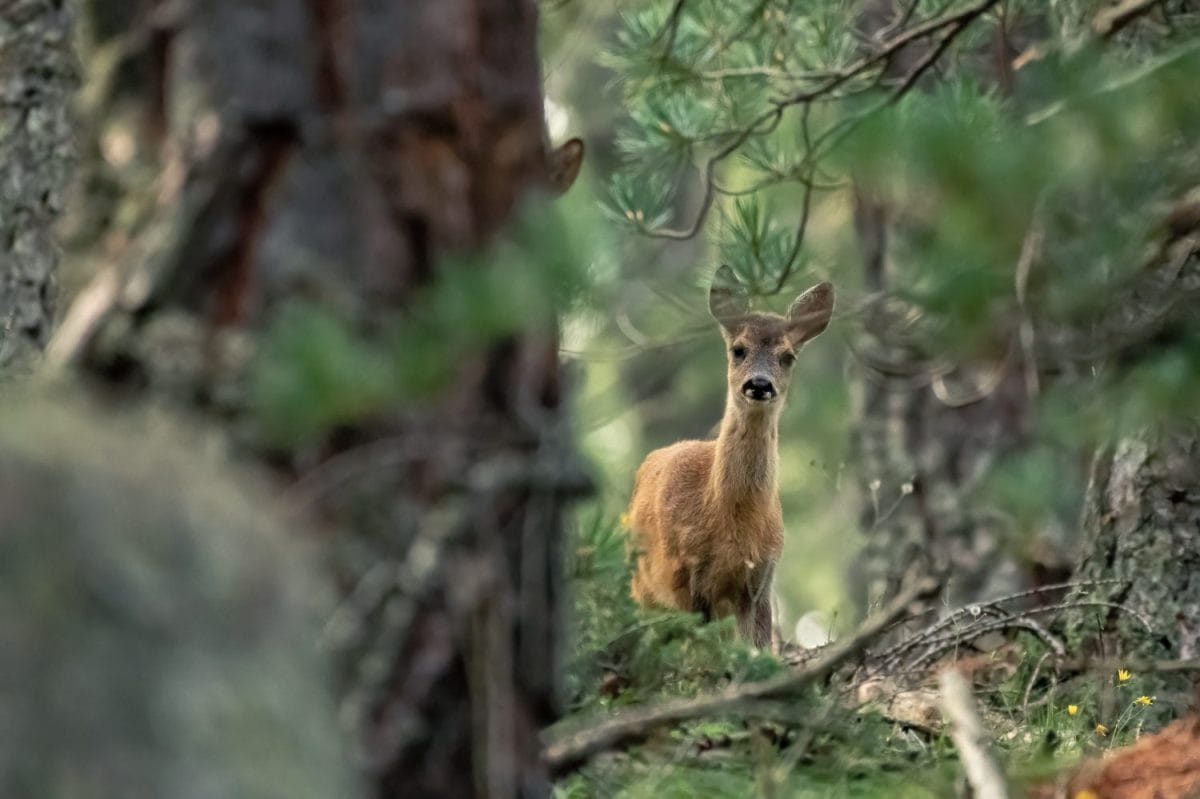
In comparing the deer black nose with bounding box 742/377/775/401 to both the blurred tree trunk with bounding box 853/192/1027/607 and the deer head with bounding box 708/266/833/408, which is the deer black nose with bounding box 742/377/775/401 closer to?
the deer head with bounding box 708/266/833/408

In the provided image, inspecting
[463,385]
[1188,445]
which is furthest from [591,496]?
[1188,445]

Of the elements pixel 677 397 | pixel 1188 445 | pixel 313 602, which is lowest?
pixel 313 602

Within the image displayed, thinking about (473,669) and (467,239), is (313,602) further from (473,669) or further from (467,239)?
(467,239)

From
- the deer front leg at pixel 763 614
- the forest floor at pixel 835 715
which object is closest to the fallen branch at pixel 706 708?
the forest floor at pixel 835 715

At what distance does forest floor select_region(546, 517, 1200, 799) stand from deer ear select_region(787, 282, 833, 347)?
4.79 feet

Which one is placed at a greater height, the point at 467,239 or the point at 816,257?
the point at 816,257

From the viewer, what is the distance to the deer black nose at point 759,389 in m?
9.73

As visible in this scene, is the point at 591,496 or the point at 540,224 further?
the point at 591,496

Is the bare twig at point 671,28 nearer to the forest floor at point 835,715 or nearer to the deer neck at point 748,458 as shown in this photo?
the forest floor at point 835,715

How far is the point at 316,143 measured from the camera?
11.2ft

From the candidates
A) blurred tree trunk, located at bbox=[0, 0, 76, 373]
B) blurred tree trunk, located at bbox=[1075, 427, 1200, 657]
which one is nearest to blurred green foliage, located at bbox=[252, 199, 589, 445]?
blurred tree trunk, located at bbox=[0, 0, 76, 373]

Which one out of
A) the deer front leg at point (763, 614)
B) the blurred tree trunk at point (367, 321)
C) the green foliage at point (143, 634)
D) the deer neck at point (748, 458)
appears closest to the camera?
the green foliage at point (143, 634)

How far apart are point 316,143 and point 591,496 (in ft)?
2.72

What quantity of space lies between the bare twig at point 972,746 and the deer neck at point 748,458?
607 centimetres
